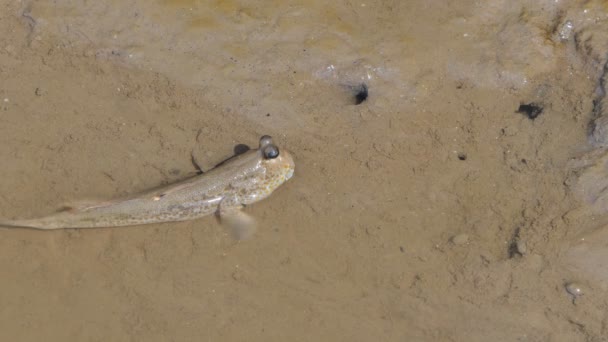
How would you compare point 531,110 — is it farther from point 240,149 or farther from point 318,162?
point 240,149

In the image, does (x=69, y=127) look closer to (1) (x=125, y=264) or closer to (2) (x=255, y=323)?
(1) (x=125, y=264)

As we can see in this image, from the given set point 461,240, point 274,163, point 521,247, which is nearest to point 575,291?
point 521,247

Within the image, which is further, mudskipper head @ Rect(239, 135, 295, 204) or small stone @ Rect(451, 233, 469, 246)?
mudskipper head @ Rect(239, 135, 295, 204)

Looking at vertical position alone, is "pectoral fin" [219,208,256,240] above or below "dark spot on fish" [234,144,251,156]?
below

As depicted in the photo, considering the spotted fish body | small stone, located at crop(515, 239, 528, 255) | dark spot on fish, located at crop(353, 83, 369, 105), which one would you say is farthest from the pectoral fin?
small stone, located at crop(515, 239, 528, 255)

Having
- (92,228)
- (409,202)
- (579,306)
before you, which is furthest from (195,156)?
(579,306)

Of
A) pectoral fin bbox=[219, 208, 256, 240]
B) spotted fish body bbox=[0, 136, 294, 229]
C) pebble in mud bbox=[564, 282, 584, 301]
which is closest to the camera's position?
pebble in mud bbox=[564, 282, 584, 301]

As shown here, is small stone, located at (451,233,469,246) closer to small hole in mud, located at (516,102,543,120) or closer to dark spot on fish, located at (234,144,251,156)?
small hole in mud, located at (516,102,543,120)
